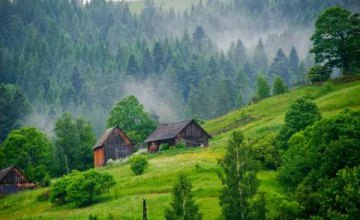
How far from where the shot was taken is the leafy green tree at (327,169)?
1781 inches

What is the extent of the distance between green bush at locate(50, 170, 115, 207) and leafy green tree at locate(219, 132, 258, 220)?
74.4 ft

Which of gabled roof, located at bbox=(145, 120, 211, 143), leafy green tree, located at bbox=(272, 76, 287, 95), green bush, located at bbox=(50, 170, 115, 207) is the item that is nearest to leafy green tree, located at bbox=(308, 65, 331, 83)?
leafy green tree, located at bbox=(272, 76, 287, 95)

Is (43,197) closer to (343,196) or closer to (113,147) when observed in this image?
(113,147)

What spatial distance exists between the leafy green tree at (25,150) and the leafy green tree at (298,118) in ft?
155

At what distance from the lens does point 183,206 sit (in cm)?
4609

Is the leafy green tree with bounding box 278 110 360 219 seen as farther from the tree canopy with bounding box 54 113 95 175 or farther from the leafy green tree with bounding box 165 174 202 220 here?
the tree canopy with bounding box 54 113 95 175

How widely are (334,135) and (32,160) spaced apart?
63258 mm

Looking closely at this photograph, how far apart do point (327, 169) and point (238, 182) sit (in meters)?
9.14

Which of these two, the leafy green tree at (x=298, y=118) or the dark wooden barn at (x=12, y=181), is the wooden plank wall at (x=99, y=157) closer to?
the dark wooden barn at (x=12, y=181)

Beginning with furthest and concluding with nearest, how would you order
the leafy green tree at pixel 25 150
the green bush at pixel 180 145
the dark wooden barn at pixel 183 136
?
the leafy green tree at pixel 25 150
the dark wooden barn at pixel 183 136
the green bush at pixel 180 145

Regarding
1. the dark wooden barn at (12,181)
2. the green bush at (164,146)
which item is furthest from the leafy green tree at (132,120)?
the dark wooden barn at (12,181)

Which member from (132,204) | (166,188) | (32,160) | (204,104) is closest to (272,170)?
(166,188)

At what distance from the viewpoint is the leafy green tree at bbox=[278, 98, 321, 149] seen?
64938mm

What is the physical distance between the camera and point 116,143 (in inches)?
4001
